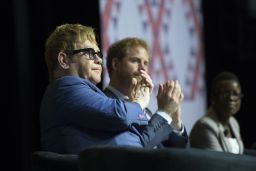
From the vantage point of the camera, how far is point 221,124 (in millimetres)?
4137

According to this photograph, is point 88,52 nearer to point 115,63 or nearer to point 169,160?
point 115,63

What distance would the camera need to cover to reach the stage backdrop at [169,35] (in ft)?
15.4

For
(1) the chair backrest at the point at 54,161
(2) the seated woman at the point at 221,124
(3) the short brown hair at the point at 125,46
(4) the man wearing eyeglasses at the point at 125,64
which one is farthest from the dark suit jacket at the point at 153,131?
(2) the seated woman at the point at 221,124

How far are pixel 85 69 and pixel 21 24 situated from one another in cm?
188

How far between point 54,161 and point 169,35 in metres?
2.95

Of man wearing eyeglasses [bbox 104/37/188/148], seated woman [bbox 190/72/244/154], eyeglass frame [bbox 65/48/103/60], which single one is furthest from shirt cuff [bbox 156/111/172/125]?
seated woman [bbox 190/72/244/154]

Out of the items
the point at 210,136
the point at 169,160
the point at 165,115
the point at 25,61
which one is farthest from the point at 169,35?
the point at 169,160

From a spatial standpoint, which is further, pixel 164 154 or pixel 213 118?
pixel 213 118

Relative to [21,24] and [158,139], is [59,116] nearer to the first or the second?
[158,139]

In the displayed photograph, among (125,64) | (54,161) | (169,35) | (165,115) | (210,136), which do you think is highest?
(169,35)

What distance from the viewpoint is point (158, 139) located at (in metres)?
2.67

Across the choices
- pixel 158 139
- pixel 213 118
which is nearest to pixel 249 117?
pixel 213 118

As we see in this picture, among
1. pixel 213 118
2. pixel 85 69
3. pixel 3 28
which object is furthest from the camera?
pixel 3 28

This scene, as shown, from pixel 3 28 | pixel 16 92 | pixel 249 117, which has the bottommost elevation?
pixel 249 117
